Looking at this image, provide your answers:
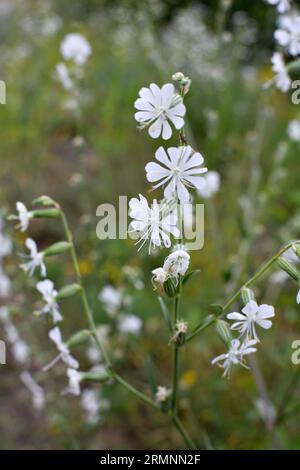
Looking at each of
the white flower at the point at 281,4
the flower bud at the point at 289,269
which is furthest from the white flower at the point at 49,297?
the white flower at the point at 281,4

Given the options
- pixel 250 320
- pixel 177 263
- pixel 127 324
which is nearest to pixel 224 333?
pixel 250 320

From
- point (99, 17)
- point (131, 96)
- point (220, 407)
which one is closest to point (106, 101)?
point (131, 96)

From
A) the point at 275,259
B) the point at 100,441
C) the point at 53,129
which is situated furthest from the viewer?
the point at 53,129

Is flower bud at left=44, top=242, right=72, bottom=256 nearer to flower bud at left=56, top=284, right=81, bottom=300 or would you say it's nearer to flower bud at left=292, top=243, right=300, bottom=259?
flower bud at left=56, top=284, right=81, bottom=300

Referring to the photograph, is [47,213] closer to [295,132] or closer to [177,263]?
[177,263]

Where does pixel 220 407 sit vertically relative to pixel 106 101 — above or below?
below

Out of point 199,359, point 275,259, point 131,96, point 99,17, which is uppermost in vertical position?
point 99,17

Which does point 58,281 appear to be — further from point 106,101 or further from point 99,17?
point 99,17

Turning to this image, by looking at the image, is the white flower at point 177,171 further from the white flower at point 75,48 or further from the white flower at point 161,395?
the white flower at point 75,48
